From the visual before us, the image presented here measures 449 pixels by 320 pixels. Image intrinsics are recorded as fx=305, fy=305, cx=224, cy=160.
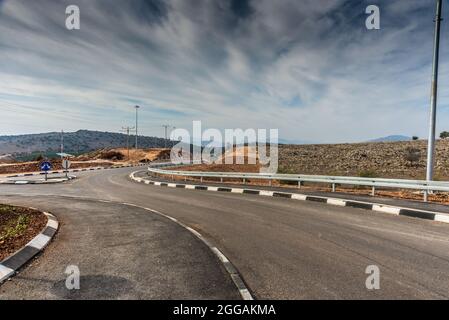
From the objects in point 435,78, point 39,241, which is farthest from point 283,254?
point 435,78

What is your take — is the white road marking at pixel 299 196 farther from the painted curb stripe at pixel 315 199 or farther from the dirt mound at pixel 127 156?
the dirt mound at pixel 127 156

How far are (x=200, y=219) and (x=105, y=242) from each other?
3310 mm

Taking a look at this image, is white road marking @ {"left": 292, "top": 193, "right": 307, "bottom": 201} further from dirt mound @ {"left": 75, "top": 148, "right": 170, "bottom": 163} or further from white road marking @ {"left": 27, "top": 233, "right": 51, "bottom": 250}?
dirt mound @ {"left": 75, "top": 148, "right": 170, "bottom": 163}

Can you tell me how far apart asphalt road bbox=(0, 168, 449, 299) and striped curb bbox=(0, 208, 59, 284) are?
0.68 ft

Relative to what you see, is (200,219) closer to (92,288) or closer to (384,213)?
(92,288)

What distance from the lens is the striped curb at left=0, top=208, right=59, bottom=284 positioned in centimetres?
498

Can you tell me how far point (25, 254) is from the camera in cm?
591

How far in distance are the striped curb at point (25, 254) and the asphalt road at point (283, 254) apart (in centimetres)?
21

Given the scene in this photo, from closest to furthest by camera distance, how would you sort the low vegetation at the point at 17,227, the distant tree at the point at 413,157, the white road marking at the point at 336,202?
1. the low vegetation at the point at 17,227
2. the white road marking at the point at 336,202
3. the distant tree at the point at 413,157

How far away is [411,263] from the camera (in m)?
5.32

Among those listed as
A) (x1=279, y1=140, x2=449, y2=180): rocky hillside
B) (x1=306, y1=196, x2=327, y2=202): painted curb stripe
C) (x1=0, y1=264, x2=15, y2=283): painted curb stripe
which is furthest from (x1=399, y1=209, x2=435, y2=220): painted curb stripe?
(x1=279, y1=140, x2=449, y2=180): rocky hillside

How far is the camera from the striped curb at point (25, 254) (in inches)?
196

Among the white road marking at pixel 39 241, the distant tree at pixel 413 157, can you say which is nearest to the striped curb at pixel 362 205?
the white road marking at pixel 39 241
